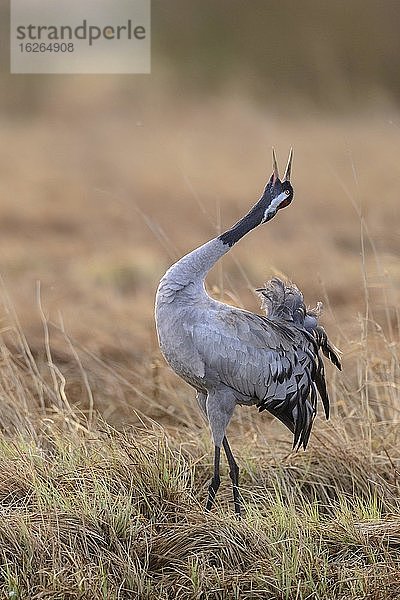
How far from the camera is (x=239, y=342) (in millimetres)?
3557

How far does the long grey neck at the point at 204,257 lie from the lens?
11.5 feet

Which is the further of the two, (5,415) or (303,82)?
(303,82)

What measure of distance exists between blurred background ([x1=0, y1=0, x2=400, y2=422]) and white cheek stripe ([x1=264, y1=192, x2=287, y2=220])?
2091 millimetres

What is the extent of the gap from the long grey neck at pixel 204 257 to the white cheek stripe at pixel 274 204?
0.03 m

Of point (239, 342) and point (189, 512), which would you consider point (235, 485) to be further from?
point (239, 342)

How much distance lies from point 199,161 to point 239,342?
31.6 feet

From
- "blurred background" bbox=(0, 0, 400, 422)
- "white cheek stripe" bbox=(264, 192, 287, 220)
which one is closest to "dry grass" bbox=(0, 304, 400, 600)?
"white cheek stripe" bbox=(264, 192, 287, 220)

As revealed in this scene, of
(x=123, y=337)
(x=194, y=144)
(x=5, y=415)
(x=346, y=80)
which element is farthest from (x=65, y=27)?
(x=5, y=415)

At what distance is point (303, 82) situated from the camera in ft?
49.5

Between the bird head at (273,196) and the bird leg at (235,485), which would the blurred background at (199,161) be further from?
the bird head at (273,196)

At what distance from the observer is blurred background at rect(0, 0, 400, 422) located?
806cm

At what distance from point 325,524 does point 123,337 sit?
3.21 meters

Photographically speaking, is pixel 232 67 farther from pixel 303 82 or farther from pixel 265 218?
pixel 265 218

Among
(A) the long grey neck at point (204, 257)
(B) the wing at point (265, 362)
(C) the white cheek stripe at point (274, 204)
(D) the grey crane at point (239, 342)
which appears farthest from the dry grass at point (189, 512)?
(C) the white cheek stripe at point (274, 204)
